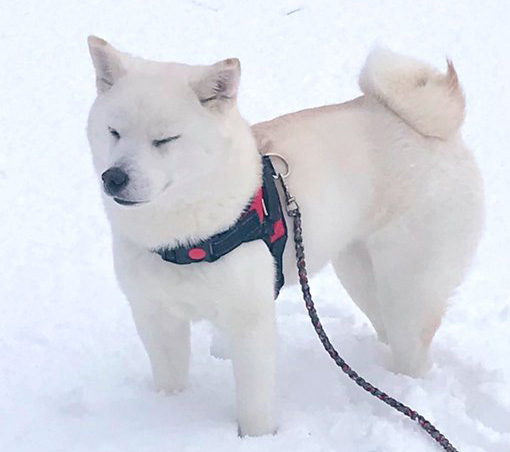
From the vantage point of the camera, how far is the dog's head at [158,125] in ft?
8.02

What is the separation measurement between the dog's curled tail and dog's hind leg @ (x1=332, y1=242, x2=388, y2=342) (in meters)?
0.57

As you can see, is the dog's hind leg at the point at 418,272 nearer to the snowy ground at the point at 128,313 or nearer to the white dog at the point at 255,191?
the white dog at the point at 255,191

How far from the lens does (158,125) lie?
2488 millimetres

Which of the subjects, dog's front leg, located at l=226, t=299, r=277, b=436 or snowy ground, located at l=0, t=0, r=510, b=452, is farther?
snowy ground, located at l=0, t=0, r=510, b=452

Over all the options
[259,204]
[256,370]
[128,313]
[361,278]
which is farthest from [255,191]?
[128,313]

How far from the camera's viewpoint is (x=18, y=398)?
10.7 ft

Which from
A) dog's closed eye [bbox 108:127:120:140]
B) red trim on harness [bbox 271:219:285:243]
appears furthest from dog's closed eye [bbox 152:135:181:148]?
red trim on harness [bbox 271:219:285:243]

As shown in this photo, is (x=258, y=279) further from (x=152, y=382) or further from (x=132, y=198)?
(x=152, y=382)

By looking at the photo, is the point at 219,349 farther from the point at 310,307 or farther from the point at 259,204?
the point at 259,204

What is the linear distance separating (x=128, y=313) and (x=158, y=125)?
1.73m

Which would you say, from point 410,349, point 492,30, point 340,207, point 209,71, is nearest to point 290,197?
point 340,207

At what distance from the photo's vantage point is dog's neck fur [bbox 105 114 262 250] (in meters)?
2.68

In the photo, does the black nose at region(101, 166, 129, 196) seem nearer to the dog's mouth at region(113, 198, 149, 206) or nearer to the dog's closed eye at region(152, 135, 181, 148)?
the dog's mouth at region(113, 198, 149, 206)

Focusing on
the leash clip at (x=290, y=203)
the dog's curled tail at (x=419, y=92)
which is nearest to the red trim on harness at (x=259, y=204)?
the leash clip at (x=290, y=203)
